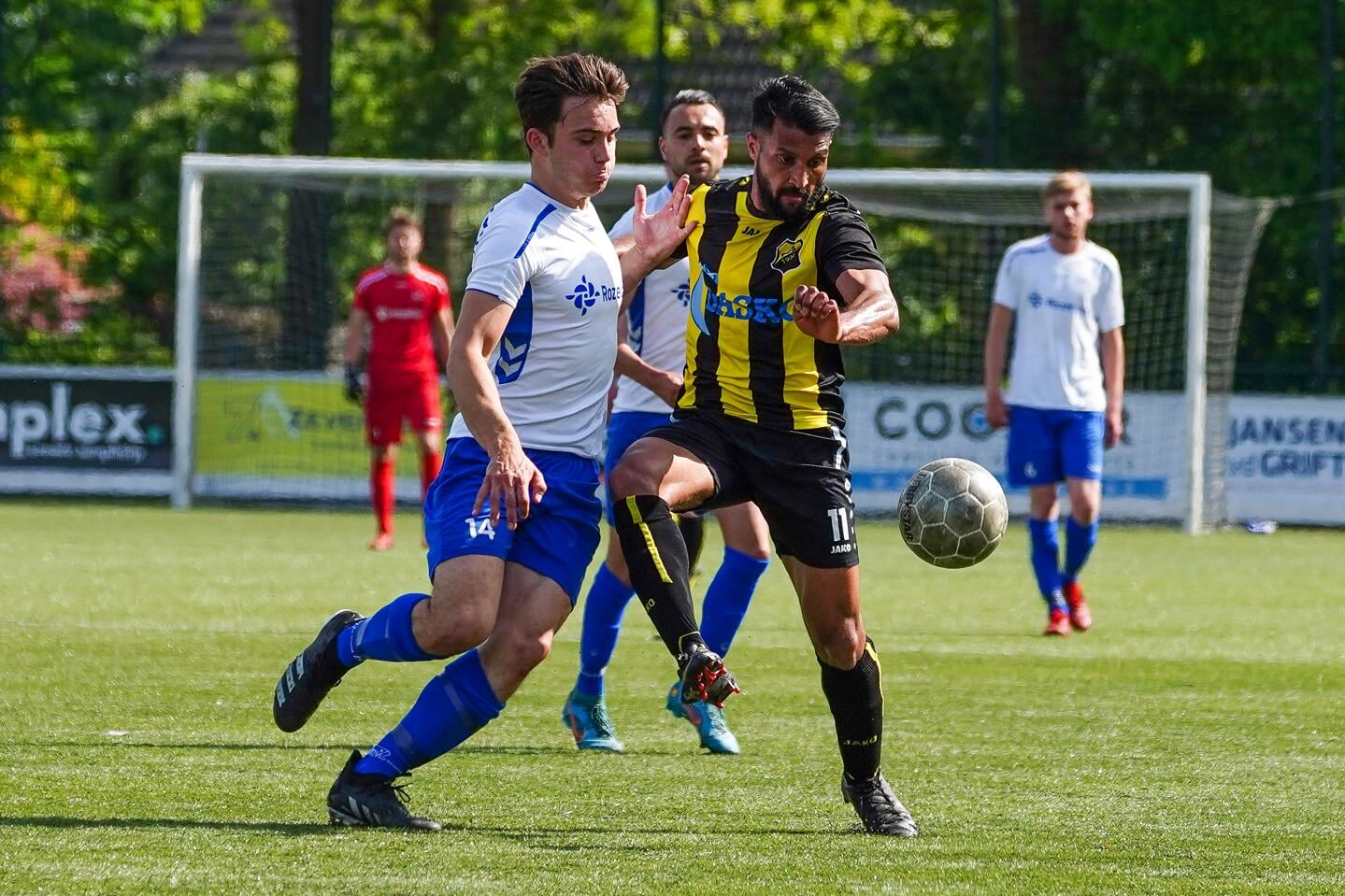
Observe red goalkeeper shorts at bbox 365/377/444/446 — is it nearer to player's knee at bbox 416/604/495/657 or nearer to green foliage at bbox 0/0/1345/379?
green foliage at bbox 0/0/1345/379

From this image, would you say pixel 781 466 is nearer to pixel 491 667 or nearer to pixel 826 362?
pixel 826 362

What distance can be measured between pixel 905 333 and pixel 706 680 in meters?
14.6

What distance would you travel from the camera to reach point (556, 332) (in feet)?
17.0

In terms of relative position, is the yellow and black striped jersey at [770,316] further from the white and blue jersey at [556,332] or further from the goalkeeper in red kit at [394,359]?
the goalkeeper in red kit at [394,359]

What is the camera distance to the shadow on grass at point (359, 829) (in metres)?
4.96

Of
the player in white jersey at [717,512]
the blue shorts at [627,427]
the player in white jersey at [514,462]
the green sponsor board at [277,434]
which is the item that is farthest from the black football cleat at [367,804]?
the green sponsor board at [277,434]

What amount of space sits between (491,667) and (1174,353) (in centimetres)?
1381

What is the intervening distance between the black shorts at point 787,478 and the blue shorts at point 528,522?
0.29 meters

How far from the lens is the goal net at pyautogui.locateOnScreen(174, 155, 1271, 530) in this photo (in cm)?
1742

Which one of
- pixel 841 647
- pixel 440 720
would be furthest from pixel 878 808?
pixel 440 720

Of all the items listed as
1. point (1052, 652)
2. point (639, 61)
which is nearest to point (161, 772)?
point (1052, 652)

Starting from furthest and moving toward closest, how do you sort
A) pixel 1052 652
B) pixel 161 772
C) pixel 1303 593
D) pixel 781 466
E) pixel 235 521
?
pixel 235 521, pixel 1303 593, pixel 1052 652, pixel 161 772, pixel 781 466

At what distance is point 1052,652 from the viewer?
30.2 feet

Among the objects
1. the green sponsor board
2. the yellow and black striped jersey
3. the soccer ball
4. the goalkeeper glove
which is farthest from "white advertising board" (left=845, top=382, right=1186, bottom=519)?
the yellow and black striped jersey
